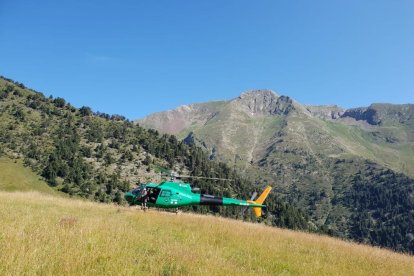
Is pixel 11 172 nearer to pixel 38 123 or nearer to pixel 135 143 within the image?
pixel 38 123

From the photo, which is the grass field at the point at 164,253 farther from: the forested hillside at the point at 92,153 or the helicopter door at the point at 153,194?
the forested hillside at the point at 92,153

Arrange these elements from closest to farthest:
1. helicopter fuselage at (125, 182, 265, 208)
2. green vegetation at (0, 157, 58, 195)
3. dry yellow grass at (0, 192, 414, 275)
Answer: dry yellow grass at (0, 192, 414, 275) → helicopter fuselage at (125, 182, 265, 208) → green vegetation at (0, 157, 58, 195)

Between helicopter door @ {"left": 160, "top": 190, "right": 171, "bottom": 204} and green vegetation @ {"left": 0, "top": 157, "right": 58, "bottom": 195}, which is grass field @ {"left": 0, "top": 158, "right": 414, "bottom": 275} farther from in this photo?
green vegetation @ {"left": 0, "top": 157, "right": 58, "bottom": 195}

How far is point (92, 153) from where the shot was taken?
497 ft

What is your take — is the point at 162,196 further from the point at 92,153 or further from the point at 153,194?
the point at 92,153

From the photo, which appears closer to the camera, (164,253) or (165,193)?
(164,253)

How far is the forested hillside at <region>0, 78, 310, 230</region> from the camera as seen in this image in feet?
411

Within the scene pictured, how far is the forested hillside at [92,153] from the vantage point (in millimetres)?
125250

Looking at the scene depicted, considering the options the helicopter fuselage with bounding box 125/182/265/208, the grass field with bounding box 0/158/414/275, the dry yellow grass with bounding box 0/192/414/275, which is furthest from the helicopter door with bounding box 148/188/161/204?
the dry yellow grass with bounding box 0/192/414/275

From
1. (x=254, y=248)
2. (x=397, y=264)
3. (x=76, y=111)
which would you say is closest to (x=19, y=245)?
(x=254, y=248)

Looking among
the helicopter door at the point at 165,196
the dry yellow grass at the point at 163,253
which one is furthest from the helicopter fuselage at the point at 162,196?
the dry yellow grass at the point at 163,253

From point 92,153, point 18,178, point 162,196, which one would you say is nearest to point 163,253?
point 162,196

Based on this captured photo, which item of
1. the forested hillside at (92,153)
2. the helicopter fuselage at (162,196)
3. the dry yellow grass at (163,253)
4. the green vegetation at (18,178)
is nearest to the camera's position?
the dry yellow grass at (163,253)

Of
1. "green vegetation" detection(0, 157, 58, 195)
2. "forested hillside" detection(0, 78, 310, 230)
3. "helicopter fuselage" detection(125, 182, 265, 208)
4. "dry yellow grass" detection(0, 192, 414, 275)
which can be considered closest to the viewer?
"dry yellow grass" detection(0, 192, 414, 275)
